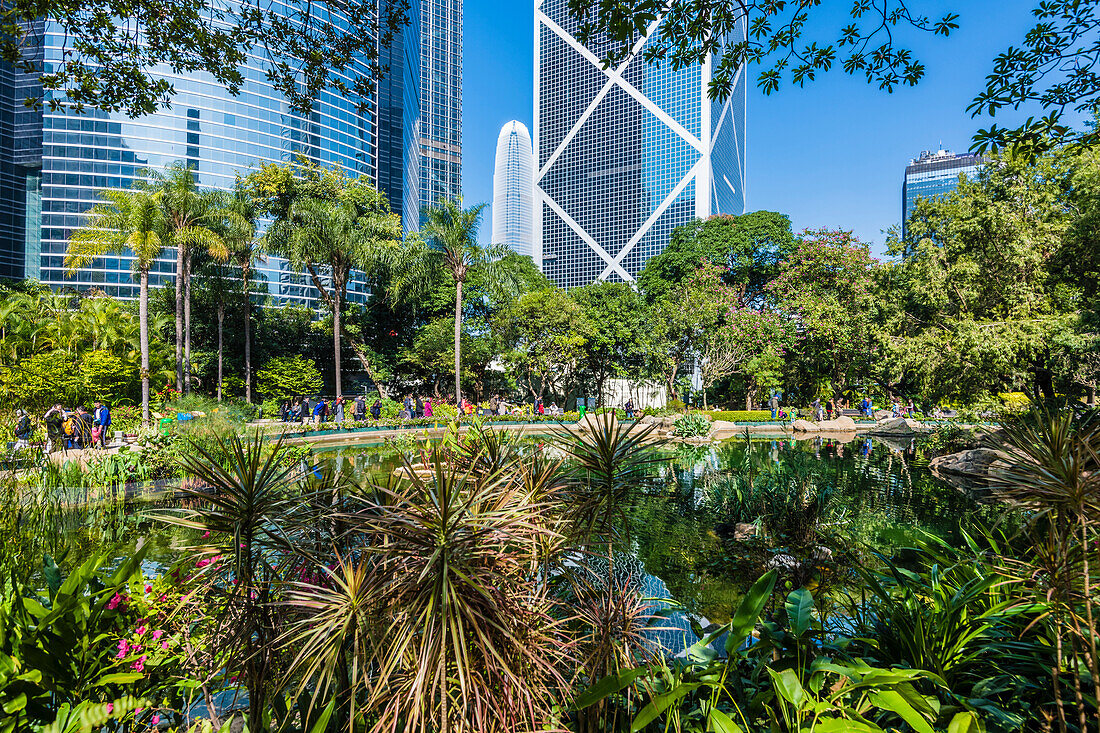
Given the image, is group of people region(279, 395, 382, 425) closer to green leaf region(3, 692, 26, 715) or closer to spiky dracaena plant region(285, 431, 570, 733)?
green leaf region(3, 692, 26, 715)

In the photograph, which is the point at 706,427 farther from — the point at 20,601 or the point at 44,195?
the point at 44,195

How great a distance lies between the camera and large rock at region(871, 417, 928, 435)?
19.8 meters

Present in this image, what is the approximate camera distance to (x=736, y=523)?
6.89 meters

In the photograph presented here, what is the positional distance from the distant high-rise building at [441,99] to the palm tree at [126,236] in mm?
86313

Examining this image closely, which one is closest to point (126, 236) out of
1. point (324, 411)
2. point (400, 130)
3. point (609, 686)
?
point (324, 411)

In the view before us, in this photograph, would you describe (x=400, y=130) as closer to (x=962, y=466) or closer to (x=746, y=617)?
(x=962, y=466)

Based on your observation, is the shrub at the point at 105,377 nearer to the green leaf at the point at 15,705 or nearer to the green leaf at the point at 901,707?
the green leaf at the point at 15,705

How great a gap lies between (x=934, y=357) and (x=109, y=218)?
2505 cm

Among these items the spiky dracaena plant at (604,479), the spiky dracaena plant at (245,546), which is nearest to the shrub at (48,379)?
the spiky dracaena plant at (245,546)

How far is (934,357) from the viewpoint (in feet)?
34.6

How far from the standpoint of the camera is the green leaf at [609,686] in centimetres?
176

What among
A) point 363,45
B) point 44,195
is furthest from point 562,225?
point 363,45

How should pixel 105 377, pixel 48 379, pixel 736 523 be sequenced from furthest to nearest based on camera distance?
pixel 105 377 < pixel 48 379 < pixel 736 523

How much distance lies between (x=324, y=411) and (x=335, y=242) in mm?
7421
